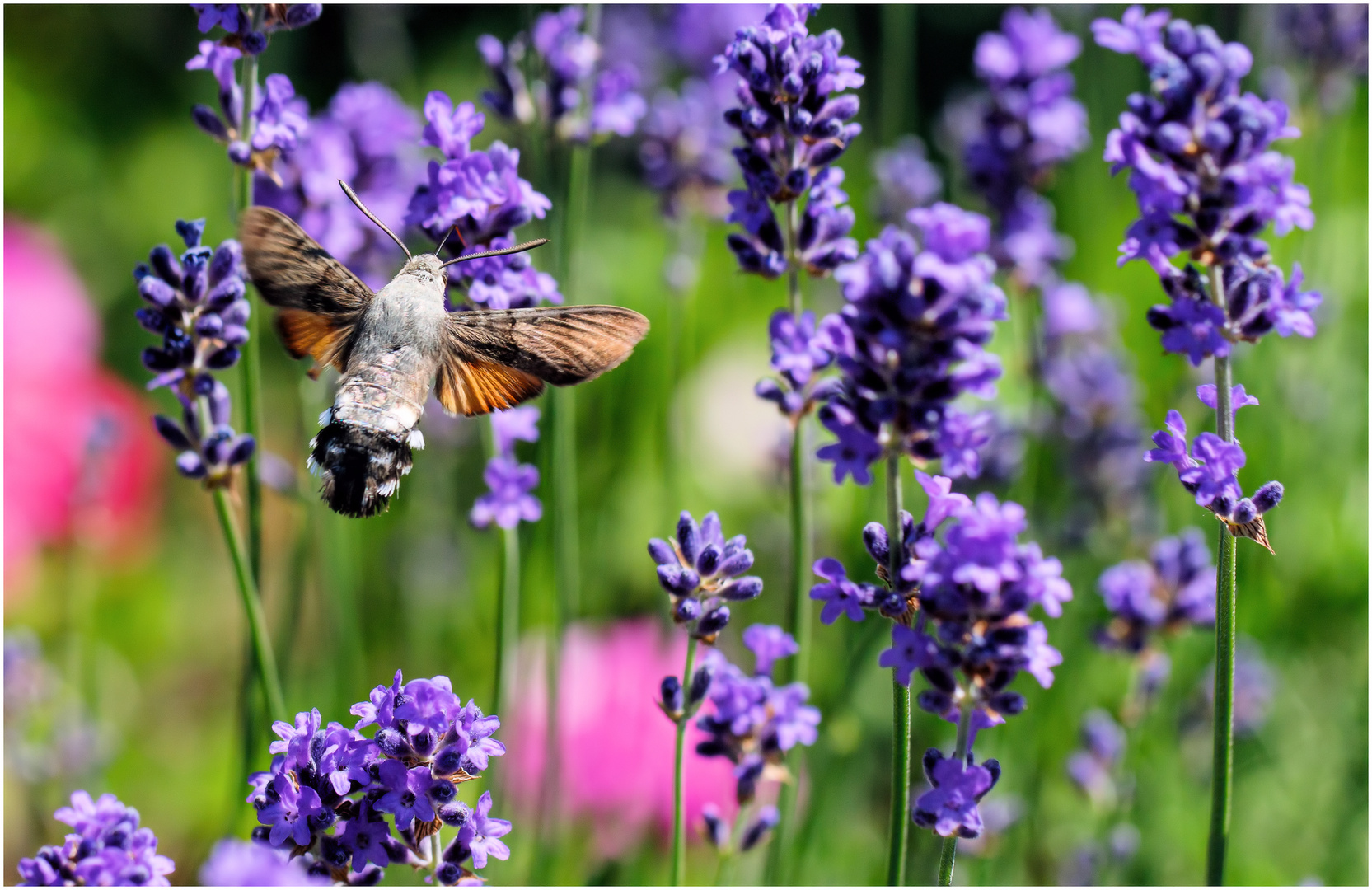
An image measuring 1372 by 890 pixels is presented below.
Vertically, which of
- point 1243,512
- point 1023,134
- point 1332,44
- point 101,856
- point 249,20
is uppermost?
point 1332,44

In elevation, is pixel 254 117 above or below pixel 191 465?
above

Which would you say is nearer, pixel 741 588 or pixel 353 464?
pixel 741 588

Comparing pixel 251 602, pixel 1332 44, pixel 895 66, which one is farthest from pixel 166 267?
Answer: pixel 1332 44

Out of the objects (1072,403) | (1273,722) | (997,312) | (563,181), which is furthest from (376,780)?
(1273,722)

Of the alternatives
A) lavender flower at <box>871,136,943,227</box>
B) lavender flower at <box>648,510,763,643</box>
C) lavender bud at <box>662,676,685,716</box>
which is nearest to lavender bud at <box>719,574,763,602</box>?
lavender flower at <box>648,510,763,643</box>

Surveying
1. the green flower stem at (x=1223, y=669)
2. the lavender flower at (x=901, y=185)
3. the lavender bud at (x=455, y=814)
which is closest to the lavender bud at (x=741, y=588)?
the lavender bud at (x=455, y=814)

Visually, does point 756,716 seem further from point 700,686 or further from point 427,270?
point 427,270

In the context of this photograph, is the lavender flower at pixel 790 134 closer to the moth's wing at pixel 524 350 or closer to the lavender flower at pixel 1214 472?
the moth's wing at pixel 524 350
